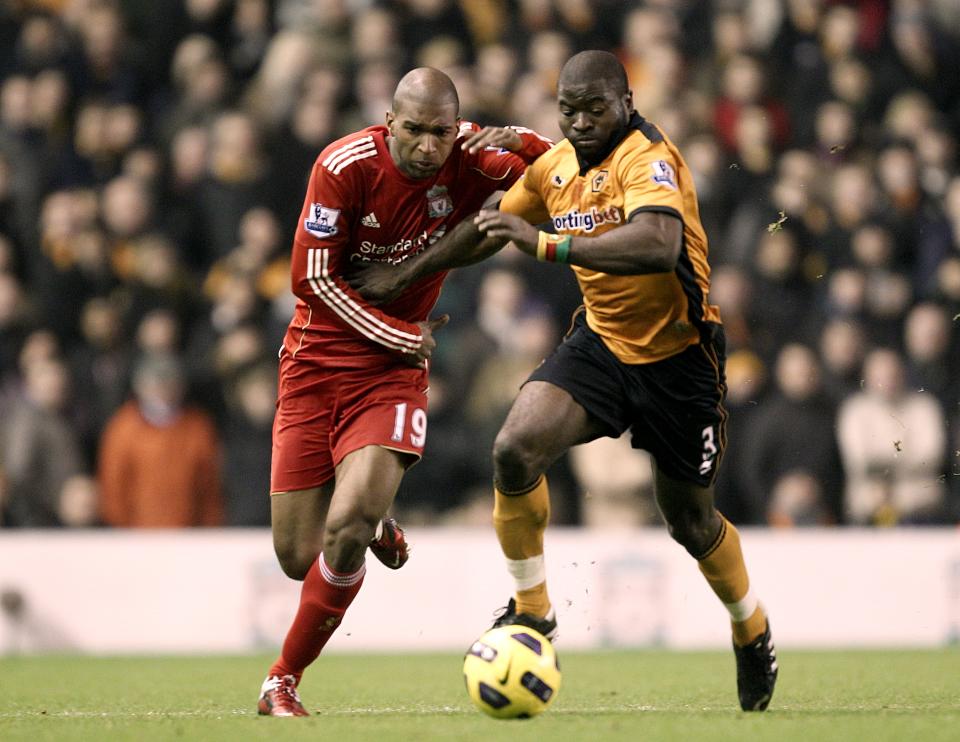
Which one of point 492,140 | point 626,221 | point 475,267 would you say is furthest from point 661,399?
point 475,267

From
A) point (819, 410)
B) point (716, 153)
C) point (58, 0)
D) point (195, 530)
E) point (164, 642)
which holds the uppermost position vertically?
point (58, 0)

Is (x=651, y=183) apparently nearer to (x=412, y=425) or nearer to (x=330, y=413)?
(x=412, y=425)

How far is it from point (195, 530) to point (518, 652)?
5.66m

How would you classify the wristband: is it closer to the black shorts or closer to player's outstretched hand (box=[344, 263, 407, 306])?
the black shorts

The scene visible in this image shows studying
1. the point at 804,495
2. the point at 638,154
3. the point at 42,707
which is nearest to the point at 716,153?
the point at 804,495

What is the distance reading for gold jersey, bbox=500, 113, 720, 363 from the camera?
20.7 feet

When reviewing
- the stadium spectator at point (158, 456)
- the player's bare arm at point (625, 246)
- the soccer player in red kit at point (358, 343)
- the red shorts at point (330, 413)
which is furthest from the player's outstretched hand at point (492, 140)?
the stadium spectator at point (158, 456)

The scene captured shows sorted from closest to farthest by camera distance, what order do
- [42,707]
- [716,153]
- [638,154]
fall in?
[638,154] < [42,707] < [716,153]

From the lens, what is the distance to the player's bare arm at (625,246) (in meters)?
6.02

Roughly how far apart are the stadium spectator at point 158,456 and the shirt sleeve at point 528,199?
502cm

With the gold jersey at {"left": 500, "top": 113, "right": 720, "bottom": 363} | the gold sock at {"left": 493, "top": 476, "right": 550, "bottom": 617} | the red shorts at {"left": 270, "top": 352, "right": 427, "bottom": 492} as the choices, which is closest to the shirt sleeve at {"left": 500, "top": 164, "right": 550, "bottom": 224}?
the gold jersey at {"left": 500, "top": 113, "right": 720, "bottom": 363}

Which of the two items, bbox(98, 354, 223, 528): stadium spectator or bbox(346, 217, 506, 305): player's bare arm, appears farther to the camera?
bbox(98, 354, 223, 528): stadium spectator

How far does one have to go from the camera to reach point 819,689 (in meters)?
7.63

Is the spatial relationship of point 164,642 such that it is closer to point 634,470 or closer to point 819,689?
point 634,470
